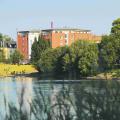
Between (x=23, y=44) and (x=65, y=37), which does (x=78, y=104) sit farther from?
(x=23, y=44)

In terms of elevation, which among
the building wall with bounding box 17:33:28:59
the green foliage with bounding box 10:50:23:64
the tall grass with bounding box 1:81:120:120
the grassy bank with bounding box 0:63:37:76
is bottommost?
the grassy bank with bounding box 0:63:37:76

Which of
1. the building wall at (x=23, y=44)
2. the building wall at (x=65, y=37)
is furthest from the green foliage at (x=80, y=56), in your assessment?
the building wall at (x=23, y=44)

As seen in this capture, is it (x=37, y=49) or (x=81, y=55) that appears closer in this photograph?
(x=81, y=55)

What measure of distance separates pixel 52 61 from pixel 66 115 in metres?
107

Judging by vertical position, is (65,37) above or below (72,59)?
above

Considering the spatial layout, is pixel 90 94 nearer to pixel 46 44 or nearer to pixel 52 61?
pixel 52 61

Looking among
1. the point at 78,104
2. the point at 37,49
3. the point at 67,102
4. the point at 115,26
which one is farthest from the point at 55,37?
the point at 78,104

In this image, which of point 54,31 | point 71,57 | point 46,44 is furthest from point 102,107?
point 54,31

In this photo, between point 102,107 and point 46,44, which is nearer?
point 102,107

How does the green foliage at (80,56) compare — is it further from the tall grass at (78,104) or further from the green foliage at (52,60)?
the tall grass at (78,104)

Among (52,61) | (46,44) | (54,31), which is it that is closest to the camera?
(52,61)

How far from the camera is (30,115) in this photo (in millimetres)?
6027

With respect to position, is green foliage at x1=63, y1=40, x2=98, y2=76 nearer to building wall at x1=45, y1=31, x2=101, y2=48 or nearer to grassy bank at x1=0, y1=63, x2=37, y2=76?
grassy bank at x1=0, y1=63, x2=37, y2=76

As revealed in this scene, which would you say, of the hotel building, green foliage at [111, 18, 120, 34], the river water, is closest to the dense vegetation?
green foliage at [111, 18, 120, 34]
